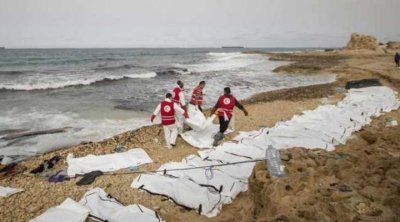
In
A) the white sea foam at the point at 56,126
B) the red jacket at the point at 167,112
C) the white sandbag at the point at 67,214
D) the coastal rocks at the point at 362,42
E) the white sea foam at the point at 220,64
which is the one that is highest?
the coastal rocks at the point at 362,42

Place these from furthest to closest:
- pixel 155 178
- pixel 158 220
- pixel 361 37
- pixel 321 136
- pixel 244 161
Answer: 1. pixel 361 37
2. pixel 321 136
3. pixel 244 161
4. pixel 155 178
5. pixel 158 220

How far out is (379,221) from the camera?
359 cm

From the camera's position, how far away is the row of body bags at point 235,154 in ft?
18.8

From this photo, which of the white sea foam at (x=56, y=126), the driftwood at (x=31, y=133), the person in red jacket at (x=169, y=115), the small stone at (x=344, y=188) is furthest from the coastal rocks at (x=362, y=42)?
the small stone at (x=344, y=188)

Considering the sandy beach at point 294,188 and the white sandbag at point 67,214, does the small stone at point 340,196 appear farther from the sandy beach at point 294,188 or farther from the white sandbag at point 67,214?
the white sandbag at point 67,214

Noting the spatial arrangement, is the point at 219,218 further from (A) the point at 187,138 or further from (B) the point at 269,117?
(B) the point at 269,117

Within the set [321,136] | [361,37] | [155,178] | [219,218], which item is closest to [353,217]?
[219,218]

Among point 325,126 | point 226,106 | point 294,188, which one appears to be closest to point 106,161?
point 226,106

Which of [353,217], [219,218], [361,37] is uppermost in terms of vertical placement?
[361,37]

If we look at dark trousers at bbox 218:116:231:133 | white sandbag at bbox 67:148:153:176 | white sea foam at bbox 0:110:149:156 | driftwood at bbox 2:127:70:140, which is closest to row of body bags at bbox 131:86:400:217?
dark trousers at bbox 218:116:231:133

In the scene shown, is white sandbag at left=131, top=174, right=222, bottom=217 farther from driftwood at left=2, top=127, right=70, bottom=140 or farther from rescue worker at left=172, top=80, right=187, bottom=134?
driftwood at left=2, top=127, right=70, bottom=140

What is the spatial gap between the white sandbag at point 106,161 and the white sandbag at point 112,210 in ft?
4.68

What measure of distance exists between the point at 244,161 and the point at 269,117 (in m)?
5.16

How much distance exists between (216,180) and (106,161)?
2.98 meters
